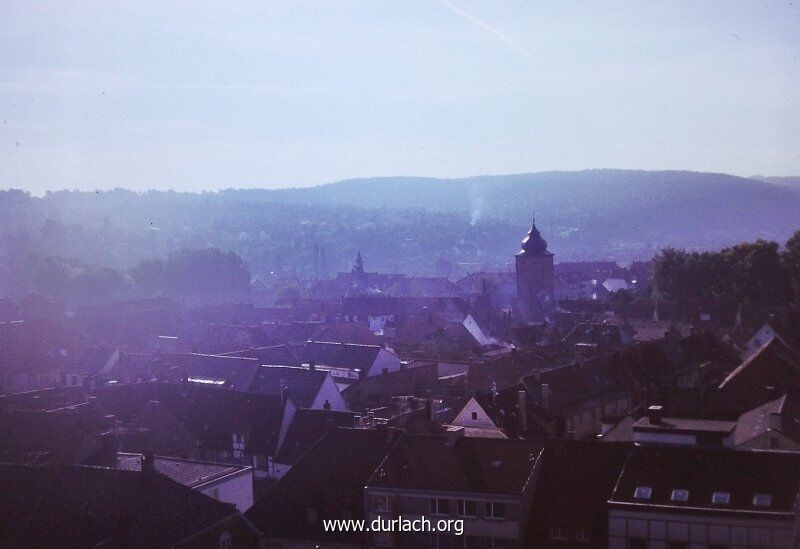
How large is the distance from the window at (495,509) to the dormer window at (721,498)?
4798mm

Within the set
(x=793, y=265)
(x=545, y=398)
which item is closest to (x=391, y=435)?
(x=545, y=398)

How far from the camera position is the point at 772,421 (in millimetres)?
28125

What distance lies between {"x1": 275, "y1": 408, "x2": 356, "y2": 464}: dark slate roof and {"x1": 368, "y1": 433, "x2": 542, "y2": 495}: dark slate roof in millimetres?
9511

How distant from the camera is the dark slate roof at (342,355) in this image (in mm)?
52938

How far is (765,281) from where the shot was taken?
7244cm

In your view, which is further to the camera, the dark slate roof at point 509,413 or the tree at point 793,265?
the tree at point 793,265

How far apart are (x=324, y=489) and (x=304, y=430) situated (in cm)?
1007

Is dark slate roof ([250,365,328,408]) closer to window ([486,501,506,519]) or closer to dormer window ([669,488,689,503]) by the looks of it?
window ([486,501,506,519])

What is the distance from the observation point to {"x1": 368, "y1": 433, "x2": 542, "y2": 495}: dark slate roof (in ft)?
78.2

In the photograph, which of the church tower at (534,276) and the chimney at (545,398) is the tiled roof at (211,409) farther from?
the church tower at (534,276)

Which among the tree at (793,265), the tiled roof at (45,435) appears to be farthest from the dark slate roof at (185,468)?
the tree at (793,265)

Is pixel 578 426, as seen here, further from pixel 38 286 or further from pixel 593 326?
pixel 38 286

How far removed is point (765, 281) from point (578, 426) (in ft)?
126

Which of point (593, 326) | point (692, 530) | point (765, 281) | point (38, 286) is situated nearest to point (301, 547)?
point (692, 530)
